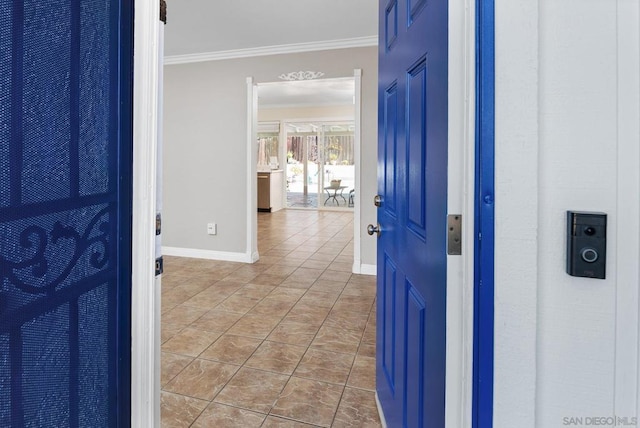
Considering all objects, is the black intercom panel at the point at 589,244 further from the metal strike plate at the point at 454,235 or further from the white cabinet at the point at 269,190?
the white cabinet at the point at 269,190

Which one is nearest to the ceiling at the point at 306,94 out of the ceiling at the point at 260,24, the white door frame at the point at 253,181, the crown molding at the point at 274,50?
the crown molding at the point at 274,50

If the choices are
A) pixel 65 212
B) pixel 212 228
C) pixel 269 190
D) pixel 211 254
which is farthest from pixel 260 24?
pixel 269 190

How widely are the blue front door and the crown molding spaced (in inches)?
104

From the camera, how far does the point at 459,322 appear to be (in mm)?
771

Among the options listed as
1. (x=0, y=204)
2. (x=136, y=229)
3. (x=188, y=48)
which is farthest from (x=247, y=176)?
(x=0, y=204)

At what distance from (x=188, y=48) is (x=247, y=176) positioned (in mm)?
1658

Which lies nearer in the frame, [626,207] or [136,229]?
[626,207]

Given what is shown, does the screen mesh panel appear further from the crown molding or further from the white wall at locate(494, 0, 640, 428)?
the crown molding

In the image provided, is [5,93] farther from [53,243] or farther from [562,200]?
[562,200]

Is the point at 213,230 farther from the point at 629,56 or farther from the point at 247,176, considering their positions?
the point at 629,56

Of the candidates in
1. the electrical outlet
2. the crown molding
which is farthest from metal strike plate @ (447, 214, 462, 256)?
the electrical outlet

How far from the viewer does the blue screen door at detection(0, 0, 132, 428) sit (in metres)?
0.67

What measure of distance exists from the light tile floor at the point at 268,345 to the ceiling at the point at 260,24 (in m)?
2.59

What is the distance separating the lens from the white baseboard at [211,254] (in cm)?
459
